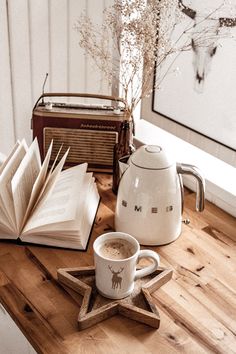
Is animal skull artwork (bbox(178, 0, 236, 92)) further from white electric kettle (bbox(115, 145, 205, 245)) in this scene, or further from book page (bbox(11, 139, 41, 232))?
book page (bbox(11, 139, 41, 232))

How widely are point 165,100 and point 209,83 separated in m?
0.22

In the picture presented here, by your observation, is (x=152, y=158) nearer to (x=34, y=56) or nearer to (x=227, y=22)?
(x=227, y=22)

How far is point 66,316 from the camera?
3.44ft

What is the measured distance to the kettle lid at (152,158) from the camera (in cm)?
118

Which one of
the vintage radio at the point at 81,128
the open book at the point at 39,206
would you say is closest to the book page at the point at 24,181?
the open book at the point at 39,206

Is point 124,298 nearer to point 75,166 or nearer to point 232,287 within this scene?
point 232,287

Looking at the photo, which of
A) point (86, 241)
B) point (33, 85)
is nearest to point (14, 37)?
point (33, 85)

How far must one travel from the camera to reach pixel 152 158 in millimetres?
1182

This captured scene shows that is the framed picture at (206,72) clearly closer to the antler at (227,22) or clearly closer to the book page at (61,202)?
the antler at (227,22)

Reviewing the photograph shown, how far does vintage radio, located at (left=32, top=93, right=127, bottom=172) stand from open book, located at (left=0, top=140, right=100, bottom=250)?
16cm

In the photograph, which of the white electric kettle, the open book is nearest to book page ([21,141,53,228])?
the open book

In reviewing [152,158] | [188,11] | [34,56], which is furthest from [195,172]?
[34,56]

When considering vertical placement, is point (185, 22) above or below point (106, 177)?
above

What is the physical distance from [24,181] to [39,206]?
0.07 m
